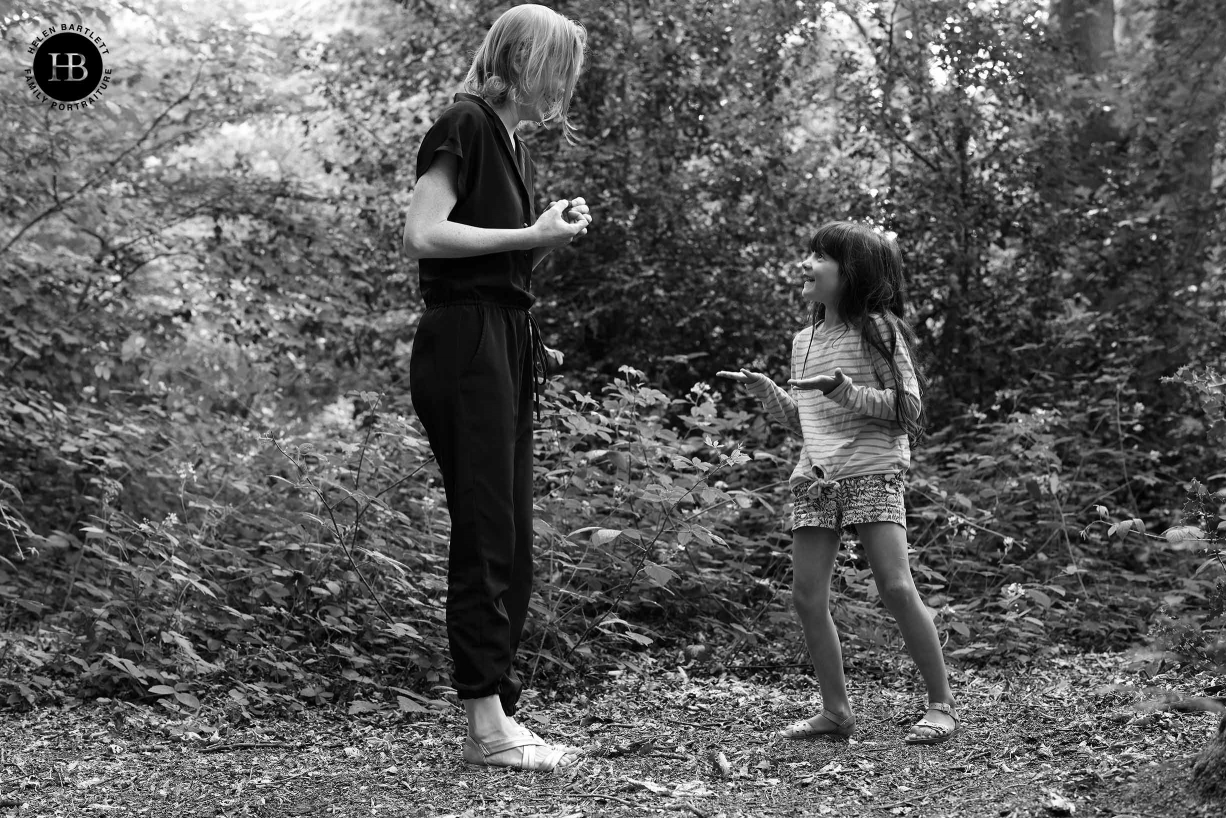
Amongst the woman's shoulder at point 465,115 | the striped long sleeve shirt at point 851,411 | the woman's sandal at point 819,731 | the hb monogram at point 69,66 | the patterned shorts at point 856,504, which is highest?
the hb monogram at point 69,66

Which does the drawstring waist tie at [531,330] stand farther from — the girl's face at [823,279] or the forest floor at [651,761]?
the forest floor at [651,761]

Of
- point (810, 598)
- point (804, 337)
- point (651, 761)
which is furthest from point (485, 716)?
point (804, 337)

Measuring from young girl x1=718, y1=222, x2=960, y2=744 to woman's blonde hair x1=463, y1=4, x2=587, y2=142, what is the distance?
884mm

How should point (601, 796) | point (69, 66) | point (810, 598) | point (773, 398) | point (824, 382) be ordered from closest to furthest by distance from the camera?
point (601, 796) < point (824, 382) < point (810, 598) < point (773, 398) < point (69, 66)

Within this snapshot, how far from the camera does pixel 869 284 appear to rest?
326 centimetres

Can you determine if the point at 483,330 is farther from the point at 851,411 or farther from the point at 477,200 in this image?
the point at 851,411

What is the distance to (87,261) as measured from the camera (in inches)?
288

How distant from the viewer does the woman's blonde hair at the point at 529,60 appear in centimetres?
291

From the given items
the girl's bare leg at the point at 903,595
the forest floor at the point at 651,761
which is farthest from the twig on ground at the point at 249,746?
the girl's bare leg at the point at 903,595

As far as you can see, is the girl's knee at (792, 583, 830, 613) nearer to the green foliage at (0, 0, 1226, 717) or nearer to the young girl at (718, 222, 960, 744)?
the young girl at (718, 222, 960, 744)

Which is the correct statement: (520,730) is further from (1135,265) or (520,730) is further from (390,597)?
(1135,265)

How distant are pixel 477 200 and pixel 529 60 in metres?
0.38

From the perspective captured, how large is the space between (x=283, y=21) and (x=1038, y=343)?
717cm

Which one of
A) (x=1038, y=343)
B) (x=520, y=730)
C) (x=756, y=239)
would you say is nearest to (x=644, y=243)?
(x=756, y=239)
